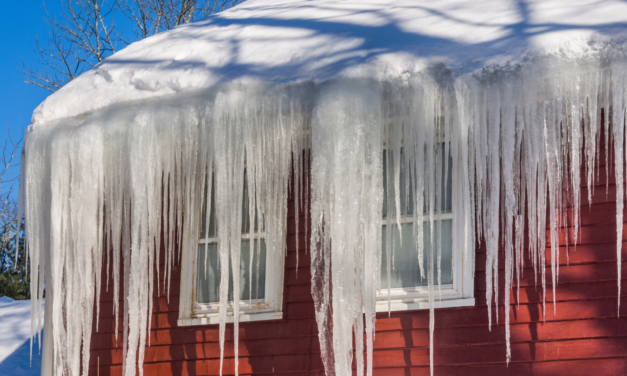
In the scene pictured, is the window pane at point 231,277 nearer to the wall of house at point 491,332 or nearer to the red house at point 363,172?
the red house at point 363,172

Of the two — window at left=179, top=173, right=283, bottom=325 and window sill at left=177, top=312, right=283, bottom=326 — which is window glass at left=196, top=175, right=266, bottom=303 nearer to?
window at left=179, top=173, right=283, bottom=325

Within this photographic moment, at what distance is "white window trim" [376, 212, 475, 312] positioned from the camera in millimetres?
3436

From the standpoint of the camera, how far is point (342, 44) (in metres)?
2.67

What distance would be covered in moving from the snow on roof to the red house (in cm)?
1

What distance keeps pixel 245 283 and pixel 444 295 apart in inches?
66.7

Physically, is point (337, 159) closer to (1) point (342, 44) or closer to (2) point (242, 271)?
(1) point (342, 44)

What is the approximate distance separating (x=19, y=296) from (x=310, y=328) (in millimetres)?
14390

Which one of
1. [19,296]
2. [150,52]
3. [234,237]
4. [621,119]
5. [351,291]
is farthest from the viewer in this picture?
[19,296]

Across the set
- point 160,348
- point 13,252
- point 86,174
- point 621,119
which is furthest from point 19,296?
point 621,119

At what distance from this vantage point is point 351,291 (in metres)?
2.61

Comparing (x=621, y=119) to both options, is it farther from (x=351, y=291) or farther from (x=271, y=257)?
(x=271, y=257)

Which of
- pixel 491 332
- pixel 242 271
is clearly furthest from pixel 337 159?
pixel 242 271

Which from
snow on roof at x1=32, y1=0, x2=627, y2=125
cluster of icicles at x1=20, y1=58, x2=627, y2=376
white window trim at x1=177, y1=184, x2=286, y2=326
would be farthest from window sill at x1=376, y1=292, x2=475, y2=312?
snow on roof at x1=32, y1=0, x2=627, y2=125

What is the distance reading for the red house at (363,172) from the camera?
2445 millimetres
